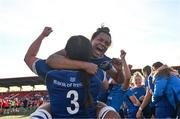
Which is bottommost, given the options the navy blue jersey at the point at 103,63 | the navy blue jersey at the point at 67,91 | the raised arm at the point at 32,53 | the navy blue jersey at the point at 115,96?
the navy blue jersey at the point at 115,96

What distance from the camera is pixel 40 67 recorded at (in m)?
4.48

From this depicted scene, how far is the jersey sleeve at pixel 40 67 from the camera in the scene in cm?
446

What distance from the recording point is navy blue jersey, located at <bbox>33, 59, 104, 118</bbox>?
14.2 feet

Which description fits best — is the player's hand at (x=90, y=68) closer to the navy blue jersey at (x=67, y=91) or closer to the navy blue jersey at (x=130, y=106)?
the navy blue jersey at (x=67, y=91)

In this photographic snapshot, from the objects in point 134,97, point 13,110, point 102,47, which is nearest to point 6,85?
point 13,110

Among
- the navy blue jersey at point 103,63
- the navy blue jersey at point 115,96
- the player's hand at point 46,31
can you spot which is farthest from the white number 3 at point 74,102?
the navy blue jersey at point 115,96

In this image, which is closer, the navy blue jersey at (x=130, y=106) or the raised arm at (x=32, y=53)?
the raised arm at (x=32, y=53)

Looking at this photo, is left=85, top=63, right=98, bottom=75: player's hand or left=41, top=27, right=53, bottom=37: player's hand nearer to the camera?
left=85, top=63, right=98, bottom=75: player's hand

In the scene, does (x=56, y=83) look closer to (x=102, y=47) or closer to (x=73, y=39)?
(x=73, y=39)

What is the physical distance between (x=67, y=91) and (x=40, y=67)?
16.2 inches

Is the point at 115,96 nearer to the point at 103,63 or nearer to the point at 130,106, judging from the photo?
the point at 103,63

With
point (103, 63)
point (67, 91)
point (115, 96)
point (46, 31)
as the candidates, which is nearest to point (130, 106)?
point (115, 96)

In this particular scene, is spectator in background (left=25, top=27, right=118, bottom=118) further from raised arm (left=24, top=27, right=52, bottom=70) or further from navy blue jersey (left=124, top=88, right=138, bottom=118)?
navy blue jersey (left=124, top=88, right=138, bottom=118)

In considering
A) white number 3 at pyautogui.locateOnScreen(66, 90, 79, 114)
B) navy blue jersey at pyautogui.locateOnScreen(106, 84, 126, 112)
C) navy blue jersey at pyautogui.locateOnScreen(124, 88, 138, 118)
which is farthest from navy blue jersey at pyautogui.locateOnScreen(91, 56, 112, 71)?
navy blue jersey at pyautogui.locateOnScreen(124, 88, 138, 118)
